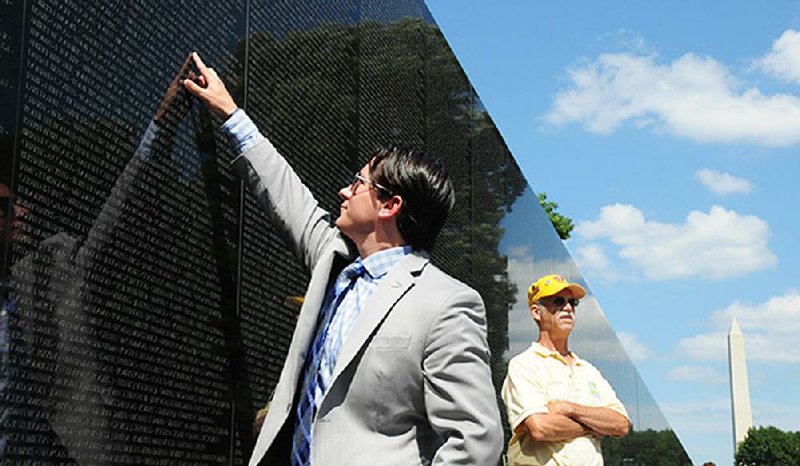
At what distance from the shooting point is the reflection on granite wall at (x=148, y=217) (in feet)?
9.49

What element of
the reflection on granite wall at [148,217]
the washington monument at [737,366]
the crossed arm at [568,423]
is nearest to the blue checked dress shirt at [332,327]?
the reflection on granite wall at [148,217]

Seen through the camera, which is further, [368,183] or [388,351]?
[368,183]

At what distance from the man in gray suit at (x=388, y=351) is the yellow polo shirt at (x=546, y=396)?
80.3 inches

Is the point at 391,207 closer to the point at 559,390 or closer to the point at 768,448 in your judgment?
the point at 559,390

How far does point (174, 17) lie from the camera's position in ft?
12.6

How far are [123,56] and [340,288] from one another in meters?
0.98

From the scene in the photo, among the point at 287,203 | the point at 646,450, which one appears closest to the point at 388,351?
the point at 287,203

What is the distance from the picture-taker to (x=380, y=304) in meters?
3.07

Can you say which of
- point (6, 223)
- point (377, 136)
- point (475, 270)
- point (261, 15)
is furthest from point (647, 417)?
point (6, 223)

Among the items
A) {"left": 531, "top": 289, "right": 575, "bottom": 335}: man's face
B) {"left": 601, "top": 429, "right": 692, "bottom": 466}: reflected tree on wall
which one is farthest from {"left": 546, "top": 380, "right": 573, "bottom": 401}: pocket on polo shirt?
{"left": 601, "top": 429, "right": 692, "bottom": 466}: reflected tree on wall

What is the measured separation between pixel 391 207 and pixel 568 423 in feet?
7.34

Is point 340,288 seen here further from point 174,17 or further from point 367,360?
point 174,17

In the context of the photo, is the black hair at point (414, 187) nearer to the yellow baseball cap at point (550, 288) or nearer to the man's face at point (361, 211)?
the man's face at point (361, 211)

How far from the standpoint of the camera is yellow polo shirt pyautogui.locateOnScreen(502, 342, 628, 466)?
17.0ft
